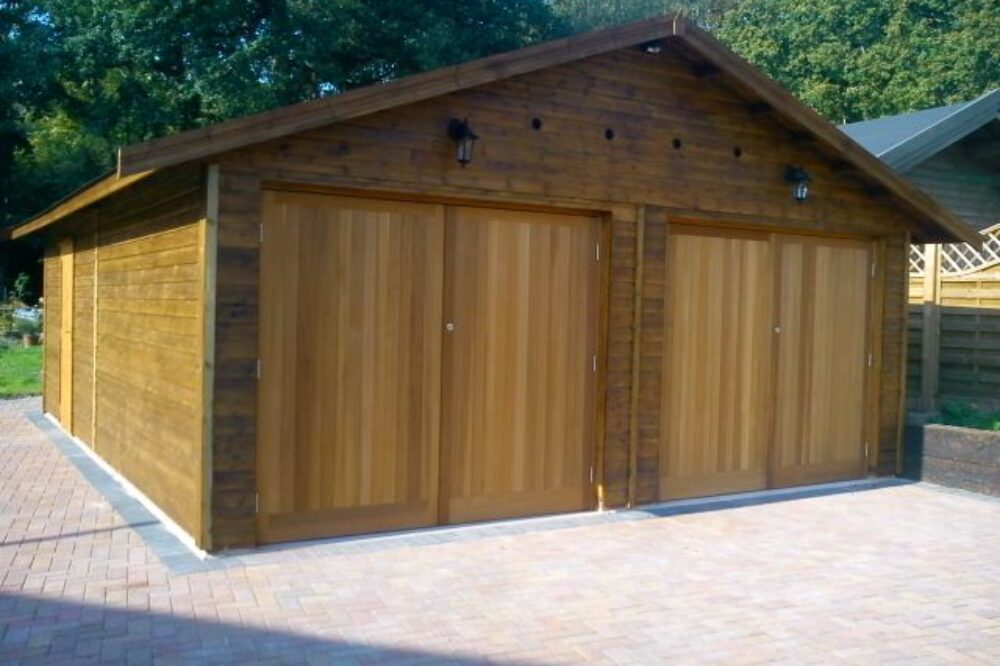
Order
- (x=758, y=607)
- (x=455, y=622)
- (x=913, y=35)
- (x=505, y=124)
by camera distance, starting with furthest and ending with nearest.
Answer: (x=913, y=35) → (x=505, y=124) → (x=758, y=607) → (x=455, y=622)

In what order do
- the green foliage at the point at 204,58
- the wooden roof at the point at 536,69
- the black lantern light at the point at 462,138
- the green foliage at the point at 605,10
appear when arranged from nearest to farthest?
the wooden roof at the point at 536,69 → the black lantern light at the point at 462,138 → the green foliage at the point at 204,58 → the green foliage at the point at 605,10

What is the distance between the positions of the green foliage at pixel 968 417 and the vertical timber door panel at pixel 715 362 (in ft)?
8.85

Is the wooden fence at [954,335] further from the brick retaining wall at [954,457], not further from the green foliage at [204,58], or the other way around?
the green foliage at [204,58]

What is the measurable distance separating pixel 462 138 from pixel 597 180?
4.18 ft

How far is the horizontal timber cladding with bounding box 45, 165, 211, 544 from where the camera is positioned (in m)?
6.41

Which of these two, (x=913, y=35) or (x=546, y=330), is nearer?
(x=546, y=330)

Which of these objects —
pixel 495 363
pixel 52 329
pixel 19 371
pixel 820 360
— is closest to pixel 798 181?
pixel 820 360

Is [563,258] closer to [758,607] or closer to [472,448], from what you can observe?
[472,448]

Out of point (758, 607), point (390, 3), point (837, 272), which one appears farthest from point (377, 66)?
point (758, 607)

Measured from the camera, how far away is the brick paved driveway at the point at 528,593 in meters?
4.77

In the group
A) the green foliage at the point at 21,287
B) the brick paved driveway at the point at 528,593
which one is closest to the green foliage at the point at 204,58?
the green foliage at the point at 21,287

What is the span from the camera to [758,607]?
18.1 feet

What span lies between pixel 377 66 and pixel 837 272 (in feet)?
54.9

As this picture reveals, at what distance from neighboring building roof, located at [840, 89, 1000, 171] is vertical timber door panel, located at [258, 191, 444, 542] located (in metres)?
8.76
